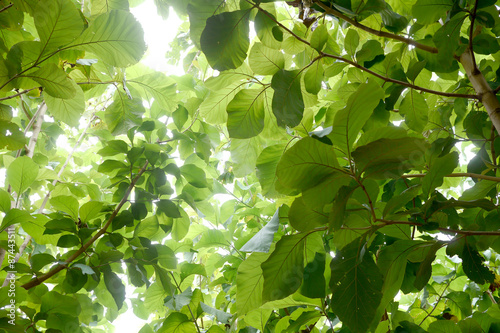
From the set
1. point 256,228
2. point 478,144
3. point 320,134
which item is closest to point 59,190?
point 256,228

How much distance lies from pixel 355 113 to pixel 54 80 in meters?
0.54

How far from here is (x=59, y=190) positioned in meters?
1.14

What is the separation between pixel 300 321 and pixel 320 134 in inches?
19.0

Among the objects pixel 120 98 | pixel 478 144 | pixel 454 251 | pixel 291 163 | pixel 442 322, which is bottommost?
pixel 442 322

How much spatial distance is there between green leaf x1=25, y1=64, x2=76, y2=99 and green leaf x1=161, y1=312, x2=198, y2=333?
2.22ft

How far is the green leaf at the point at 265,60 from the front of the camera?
71 centimetres

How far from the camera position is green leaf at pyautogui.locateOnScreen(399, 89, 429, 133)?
78 cm

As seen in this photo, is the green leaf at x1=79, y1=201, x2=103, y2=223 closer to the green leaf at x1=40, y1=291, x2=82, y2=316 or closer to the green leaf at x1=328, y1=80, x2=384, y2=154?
the green leaf at x1=40, y1=291, x2=82, y2=316

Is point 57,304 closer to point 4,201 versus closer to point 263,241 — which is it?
point 4,201

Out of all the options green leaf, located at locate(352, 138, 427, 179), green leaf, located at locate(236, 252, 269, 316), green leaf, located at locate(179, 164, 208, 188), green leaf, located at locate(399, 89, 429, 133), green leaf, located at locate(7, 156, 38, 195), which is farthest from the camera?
green leaf, located at locate(179, 164, 208, 188)

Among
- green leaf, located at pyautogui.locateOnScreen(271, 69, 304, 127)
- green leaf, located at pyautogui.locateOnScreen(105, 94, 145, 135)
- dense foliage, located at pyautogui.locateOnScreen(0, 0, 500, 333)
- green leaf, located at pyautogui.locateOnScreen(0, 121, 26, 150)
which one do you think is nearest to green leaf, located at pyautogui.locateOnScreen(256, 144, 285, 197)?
dense foliage, located at pyautogui.locateOnScreen(0, 0, 500, 333)

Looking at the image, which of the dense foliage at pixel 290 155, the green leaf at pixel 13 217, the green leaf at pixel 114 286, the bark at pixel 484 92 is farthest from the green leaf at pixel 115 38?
the bark at pixel 484 92

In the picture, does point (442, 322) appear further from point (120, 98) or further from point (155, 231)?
point (120, 98)

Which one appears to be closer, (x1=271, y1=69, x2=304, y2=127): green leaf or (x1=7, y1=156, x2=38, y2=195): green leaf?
(x1=271, y1=69, x2=304, y2=127): green leaf
